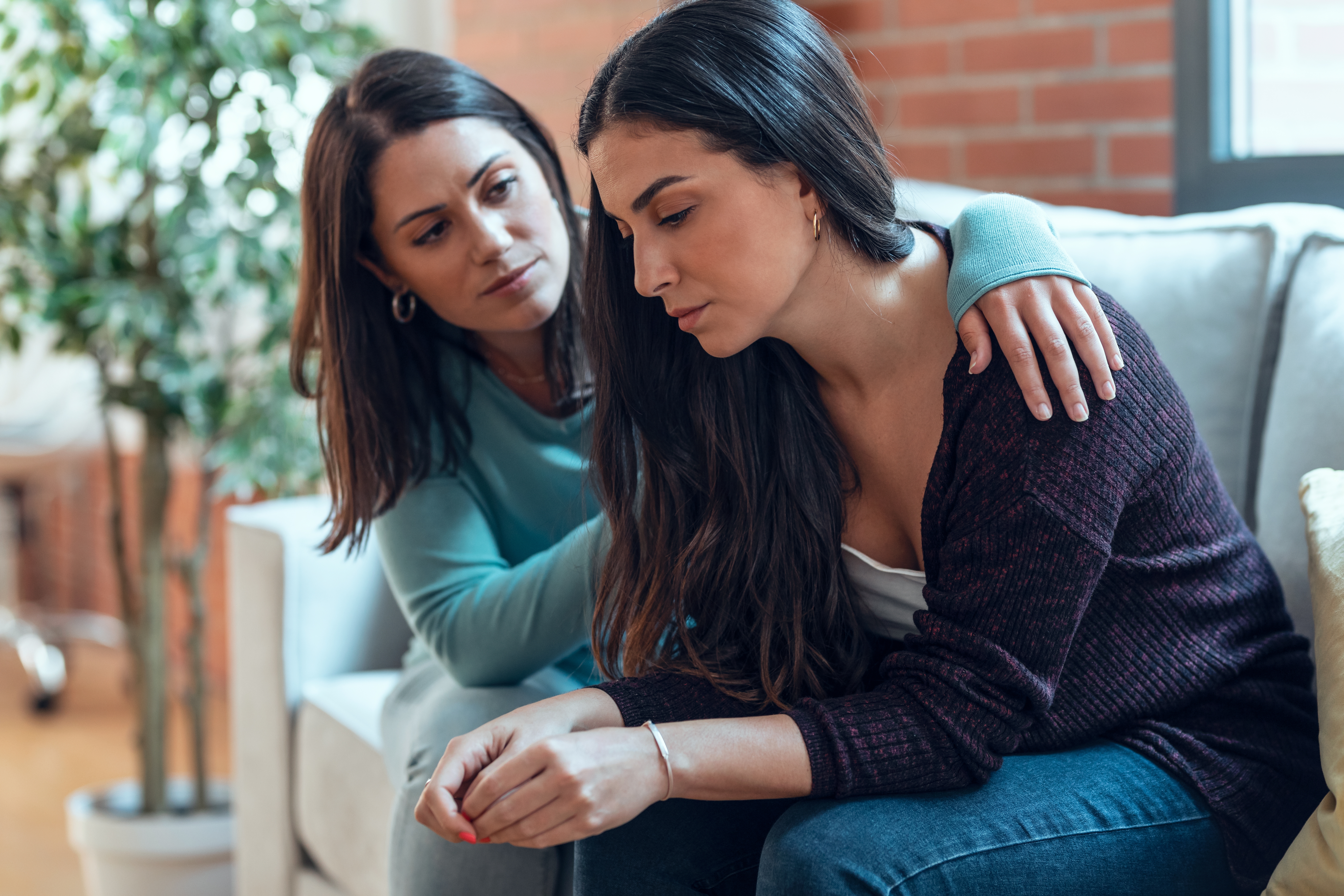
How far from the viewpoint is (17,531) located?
3.28 metres

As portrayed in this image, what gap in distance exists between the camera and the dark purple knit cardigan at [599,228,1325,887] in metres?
0.89

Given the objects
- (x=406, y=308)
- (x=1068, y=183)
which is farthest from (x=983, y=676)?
(x=1068, y=183)

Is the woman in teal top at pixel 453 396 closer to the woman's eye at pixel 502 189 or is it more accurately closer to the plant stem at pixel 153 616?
the woman's eye at pixel 502 189

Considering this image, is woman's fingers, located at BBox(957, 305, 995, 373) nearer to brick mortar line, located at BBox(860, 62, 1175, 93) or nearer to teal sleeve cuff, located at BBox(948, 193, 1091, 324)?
teal sleeve cuff, located at BBox(948, 193, 1091, 324)

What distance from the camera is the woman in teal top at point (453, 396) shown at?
1.20 metres

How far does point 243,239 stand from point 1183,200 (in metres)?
1.35

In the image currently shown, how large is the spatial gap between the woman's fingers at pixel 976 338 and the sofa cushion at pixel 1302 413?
16.5 inches

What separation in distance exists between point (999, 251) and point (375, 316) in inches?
27.5

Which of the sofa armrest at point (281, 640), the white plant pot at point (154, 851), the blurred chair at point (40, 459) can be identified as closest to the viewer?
the sofa armrest at point (281, 640)

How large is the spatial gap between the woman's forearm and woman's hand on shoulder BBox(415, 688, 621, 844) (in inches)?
3.7

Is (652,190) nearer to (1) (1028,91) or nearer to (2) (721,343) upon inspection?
(2) (721,343)

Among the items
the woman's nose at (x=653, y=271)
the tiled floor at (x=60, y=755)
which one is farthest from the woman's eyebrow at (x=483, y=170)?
the tiled floor at (x=60, y=755)

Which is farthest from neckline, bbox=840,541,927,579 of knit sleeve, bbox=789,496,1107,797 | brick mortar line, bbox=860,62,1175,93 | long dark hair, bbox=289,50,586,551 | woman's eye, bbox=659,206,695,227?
brick mortar line, bbox=860,62,1175,93

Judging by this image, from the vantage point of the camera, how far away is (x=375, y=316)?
1344 millimetres
